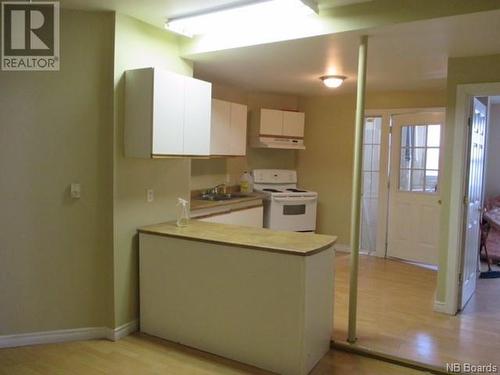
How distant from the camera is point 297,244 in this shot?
281 cm

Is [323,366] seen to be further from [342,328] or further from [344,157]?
[344,157]

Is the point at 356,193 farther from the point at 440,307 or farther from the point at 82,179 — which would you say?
the point at 82,179

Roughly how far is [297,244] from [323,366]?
866mm

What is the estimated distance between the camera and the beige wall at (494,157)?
6.70 m

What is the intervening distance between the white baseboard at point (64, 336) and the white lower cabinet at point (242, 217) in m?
1.52

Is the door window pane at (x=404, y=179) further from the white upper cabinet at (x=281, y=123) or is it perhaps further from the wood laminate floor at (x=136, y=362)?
the wood laminate floor at (x=136, y=362)

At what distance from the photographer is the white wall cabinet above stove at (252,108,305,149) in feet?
18.8

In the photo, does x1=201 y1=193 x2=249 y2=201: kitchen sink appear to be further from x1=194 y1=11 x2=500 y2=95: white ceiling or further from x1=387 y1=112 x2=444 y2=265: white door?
x1=387 y1=112 x2=444 y2=265: white door

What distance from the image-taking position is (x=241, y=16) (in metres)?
3.06

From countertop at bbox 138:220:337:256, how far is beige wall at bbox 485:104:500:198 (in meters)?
4.81

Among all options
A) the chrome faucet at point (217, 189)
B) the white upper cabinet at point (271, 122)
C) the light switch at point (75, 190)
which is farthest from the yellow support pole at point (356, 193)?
the white upper cabinet at point (271, 122)

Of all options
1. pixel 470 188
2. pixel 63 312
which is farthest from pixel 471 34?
pixel 63 312

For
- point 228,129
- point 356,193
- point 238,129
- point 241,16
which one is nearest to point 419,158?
point 238,129

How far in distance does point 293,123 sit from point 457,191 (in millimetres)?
2806
